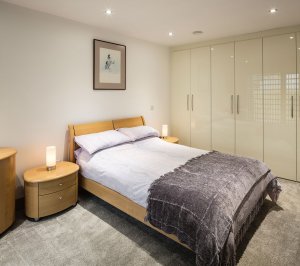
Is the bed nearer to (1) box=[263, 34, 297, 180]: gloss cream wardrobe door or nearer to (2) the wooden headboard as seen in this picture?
(2) the wooden headboard

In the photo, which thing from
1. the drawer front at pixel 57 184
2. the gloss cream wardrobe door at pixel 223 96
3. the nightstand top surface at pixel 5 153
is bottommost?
the drawer front at pixel 57 184

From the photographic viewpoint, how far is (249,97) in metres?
4.01

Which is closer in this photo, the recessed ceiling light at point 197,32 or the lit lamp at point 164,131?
the recessed ceiling light at point 197,32

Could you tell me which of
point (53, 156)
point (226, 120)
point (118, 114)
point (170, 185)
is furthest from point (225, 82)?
point (53, 156)

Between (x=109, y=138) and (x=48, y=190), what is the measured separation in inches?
42.3

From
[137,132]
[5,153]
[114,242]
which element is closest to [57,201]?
[5,153]

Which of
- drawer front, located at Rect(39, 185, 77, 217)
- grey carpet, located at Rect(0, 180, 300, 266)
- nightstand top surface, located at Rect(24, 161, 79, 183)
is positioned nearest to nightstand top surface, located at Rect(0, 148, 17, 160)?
nightstand top surface, located at Rect(24, 161, 79, 183)

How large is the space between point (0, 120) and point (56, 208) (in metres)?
1.19

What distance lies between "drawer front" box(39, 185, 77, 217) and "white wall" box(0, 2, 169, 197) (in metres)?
0.53

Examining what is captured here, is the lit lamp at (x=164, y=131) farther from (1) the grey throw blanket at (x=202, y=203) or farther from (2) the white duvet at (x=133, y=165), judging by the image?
(1) the grey throw blanket at (x=202, y=203)

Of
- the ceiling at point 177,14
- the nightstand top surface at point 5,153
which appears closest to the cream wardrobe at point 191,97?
the ceiling at point 177,14

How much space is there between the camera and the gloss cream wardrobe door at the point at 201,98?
4.48m

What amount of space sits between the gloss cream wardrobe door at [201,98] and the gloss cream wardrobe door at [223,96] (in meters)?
0.11

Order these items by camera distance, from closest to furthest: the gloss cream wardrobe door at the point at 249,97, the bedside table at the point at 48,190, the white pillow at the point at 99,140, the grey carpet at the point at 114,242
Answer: the grey carpet at the point at 114,242 → the bedside table at the point at 48,190 → the white pillow at the point at 99,140 → the gloss cream wardrobe door at the point at 249,97
